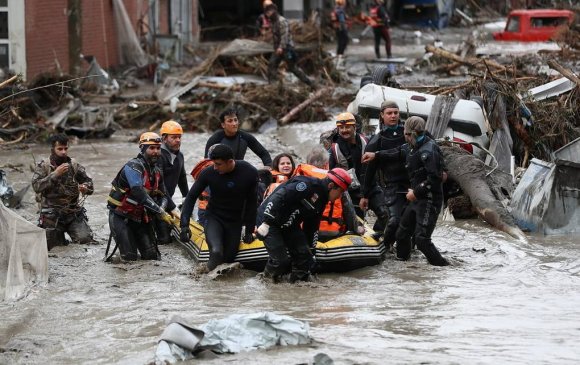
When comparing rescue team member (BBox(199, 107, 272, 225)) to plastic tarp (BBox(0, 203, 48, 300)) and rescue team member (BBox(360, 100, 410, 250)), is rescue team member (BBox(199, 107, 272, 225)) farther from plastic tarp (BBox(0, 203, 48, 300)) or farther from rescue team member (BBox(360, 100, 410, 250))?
plastic tarp (BBox(0, 203, 48, 300))

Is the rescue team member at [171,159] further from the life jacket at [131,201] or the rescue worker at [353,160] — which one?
the rescue worker at [353,160]

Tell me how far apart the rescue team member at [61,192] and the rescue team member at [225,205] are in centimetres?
161

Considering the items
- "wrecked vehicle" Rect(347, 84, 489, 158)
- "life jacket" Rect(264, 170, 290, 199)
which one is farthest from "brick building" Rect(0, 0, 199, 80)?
"life jacket" Rect(264, 170, 290, 199)

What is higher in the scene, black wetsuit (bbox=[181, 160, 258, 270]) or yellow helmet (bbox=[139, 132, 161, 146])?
yellow helmet (bbox=[139, 132, 161, 146])

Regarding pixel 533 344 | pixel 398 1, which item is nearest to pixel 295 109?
pixel 533 344

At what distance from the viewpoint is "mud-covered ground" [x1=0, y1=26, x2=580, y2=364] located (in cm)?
878

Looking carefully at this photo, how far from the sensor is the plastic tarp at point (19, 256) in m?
10.5

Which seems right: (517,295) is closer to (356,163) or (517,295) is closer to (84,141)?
(356,163)

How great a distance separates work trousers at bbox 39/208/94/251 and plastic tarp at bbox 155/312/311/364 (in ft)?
15.2

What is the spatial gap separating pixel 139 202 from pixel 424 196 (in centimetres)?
288

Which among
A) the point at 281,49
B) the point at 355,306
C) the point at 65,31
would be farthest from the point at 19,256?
the point at 65,31

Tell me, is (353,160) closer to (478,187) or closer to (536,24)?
(478,187)

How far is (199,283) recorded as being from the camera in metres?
11.5

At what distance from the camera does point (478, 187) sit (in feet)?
47.5
